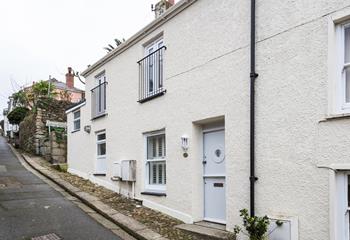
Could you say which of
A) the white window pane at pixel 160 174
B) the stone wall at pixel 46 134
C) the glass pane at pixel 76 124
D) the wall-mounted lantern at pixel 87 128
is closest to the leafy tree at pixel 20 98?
the stone wall at pixel 46 134

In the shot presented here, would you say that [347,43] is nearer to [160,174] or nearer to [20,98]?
[160,174]

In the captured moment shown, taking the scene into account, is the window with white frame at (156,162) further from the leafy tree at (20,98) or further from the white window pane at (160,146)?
the leafy tree at (20,98)

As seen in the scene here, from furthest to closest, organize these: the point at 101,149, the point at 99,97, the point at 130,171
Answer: the point at 101,149
the point at 99,97
the point at 130,171

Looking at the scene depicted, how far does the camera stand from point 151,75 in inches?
380

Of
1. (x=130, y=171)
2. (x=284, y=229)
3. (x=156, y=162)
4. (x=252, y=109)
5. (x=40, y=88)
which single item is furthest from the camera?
(x=40, y=88)

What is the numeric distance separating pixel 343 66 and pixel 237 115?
2.03 m

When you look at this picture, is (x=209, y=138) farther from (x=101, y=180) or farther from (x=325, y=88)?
(x=101, y=180)

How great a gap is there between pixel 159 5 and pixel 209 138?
5.49 meters

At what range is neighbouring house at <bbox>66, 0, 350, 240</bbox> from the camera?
5.09 meters

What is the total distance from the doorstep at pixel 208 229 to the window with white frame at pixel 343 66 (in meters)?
3.01

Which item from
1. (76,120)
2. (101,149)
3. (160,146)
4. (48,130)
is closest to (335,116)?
(160,146)

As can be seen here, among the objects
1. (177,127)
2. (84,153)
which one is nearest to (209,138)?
(177,127)

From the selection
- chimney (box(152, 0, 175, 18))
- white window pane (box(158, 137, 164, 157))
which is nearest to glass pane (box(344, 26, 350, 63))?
white window pane (box(158, 137, 164, 157))

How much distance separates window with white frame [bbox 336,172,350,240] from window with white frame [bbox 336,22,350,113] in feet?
3.29
